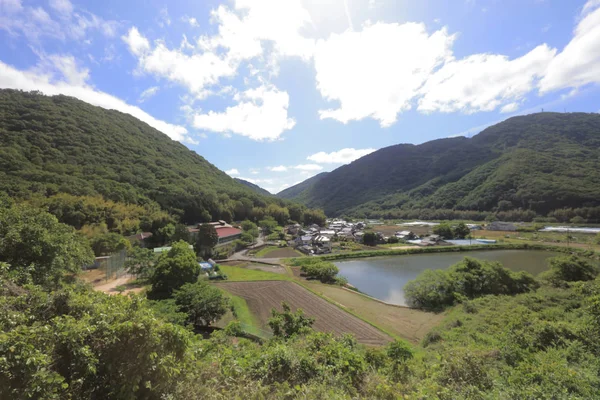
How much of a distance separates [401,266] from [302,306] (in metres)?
20.1

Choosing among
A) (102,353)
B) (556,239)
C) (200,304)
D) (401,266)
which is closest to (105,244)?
(200,304)

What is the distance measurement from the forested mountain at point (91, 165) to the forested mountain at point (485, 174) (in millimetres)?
72511

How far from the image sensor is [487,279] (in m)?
19.2

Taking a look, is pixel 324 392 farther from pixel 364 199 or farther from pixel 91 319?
pixel 364 199

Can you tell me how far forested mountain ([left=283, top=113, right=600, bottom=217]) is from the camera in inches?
2790

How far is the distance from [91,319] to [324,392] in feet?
13.9

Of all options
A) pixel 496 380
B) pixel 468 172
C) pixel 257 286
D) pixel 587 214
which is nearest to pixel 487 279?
pixel 496 380

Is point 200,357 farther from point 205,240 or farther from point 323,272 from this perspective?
point 205,240

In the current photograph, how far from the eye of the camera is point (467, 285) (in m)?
19.5

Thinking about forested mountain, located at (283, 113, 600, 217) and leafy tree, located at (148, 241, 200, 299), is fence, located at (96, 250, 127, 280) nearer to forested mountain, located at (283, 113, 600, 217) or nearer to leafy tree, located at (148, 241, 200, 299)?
leafy tree, located at (148, 241, 200, 299)

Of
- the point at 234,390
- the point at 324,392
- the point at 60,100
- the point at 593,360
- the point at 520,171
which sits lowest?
the point at 593,360

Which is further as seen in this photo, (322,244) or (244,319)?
(322,244)

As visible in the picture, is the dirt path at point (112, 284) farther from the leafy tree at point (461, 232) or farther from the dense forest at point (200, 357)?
the leafy tree at point (461, 232)

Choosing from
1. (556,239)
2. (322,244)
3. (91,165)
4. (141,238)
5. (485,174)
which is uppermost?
(91,165)
